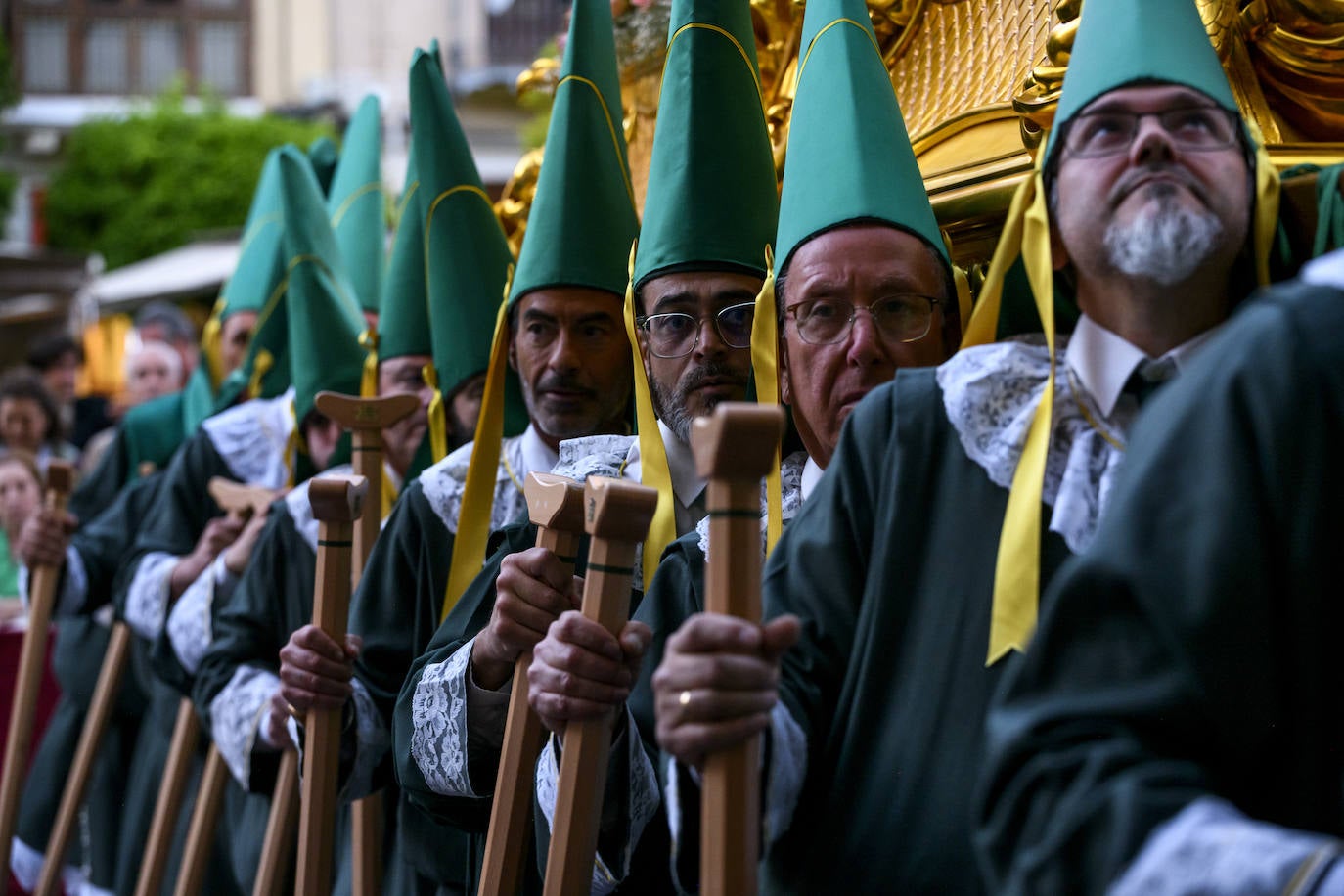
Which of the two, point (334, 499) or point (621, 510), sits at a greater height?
point (621, 510)

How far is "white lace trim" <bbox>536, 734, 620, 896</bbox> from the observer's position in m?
2.33

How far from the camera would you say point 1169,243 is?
6.12 feet

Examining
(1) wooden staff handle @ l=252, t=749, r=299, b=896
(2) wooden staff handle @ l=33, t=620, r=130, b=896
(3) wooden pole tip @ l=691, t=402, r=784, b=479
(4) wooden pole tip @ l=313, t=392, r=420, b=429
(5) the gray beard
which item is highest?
(5) the gray beard

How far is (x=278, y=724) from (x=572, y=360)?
1.02m

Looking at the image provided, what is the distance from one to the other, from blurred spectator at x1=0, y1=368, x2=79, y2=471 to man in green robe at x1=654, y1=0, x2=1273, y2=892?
5737 millimetres

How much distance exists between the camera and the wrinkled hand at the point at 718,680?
171cm

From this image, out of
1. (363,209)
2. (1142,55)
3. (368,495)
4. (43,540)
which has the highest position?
(1142,55)

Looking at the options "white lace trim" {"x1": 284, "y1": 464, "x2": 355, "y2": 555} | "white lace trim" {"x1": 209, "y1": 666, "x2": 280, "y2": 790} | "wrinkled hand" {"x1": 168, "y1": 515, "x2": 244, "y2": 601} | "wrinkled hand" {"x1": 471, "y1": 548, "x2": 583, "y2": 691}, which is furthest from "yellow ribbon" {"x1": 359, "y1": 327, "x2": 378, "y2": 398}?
"wrinkled hand" {"x1": 471, "y1": 548, "x2": 583, "y2": 691}

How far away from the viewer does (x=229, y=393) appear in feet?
17.7

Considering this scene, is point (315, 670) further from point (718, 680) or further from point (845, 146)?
point (718, 680)

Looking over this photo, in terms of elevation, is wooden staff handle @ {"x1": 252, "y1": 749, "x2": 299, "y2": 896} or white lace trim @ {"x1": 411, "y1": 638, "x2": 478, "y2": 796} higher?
white lace trim @ {"x1": 411, "y1": 638, "x2": 478, "y2": 796}

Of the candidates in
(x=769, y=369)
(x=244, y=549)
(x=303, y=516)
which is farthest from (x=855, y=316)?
(x=244, y=549)

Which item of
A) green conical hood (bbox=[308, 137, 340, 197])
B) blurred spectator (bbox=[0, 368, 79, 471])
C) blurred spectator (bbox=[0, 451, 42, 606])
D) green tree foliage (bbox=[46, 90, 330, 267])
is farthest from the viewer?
green tree foliage (bbox=[46, 90, 330, 267])

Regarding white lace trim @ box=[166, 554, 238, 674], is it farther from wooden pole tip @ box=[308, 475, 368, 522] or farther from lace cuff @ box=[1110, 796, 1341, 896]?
lace cuff @ box=[1110, 796, 1341, 896]
